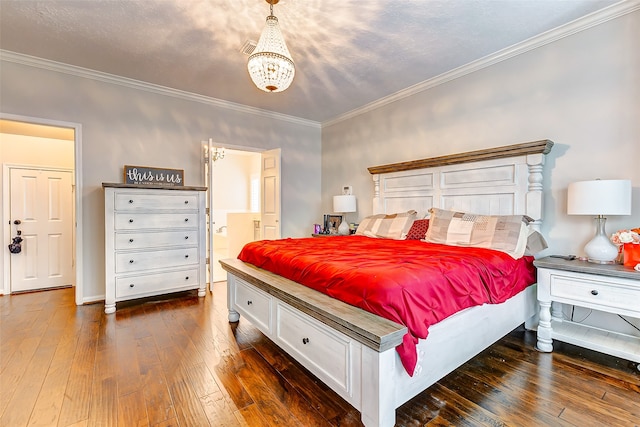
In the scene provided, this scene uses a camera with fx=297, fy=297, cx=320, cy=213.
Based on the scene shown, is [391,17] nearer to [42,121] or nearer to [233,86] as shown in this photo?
[233,86]

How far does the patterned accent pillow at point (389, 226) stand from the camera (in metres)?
3.41

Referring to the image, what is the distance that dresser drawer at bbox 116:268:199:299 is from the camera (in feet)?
10.5

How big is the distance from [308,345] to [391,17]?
2.54 meters

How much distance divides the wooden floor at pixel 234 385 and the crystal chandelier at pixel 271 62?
1.96 m

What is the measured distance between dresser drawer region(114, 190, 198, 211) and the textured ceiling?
1.38 meters

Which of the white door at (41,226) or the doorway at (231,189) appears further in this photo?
the doorway at (231,189)

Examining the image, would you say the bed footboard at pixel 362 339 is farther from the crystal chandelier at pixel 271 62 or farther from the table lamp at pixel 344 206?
the table lamp at pixel 344 206

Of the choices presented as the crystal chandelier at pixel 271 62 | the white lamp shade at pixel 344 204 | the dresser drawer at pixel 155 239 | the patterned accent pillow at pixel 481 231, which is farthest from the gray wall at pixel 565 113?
the dresser drawer at pixel 155 239

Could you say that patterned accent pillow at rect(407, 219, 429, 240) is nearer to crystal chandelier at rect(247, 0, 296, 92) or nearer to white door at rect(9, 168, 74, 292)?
crystal chandelier at rect(247, 0, 296, 92)

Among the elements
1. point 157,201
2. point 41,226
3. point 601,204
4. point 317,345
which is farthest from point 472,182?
point 41,226

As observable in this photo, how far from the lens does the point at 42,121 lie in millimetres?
3158

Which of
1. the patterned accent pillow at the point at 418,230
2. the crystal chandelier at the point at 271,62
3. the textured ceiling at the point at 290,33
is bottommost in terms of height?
the patterned accent pillow at the point at 418,230

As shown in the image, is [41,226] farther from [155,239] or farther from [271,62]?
[271,62]

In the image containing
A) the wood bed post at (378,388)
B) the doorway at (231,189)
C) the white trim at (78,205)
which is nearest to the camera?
the wood bed post at (378,388)
